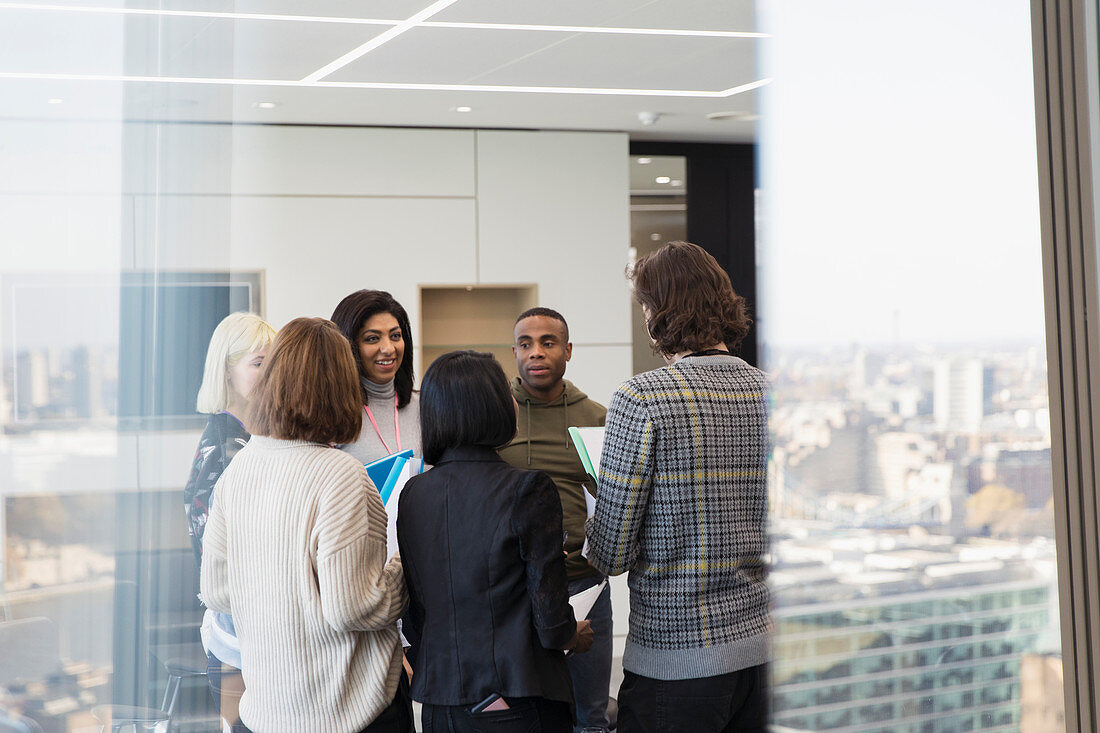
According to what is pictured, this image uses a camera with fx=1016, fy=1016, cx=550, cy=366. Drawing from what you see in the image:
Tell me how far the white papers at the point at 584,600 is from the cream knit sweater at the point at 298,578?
756mm

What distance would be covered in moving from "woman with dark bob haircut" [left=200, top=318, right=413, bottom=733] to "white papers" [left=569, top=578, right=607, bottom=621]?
734mm

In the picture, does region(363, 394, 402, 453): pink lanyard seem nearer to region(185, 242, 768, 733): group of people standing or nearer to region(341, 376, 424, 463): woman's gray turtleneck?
region(341, 376, 424, 463): woman's gray turtleneck

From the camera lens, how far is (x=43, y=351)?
1.34 meters

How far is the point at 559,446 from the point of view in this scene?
253 centimetres

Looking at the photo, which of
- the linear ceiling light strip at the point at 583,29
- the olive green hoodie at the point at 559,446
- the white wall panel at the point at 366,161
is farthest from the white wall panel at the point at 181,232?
the white wall panel at the point at 366,161

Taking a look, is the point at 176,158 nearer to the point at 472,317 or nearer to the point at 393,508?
the point at 393,508

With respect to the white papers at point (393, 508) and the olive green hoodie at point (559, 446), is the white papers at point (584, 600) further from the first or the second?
the white papers at point (393, 508)

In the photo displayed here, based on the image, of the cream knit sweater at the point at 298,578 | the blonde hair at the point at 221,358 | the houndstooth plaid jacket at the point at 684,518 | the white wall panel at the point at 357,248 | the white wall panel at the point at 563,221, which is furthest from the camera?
the white wall panel at the point at 563,221

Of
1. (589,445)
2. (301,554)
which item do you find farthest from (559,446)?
(301,554)

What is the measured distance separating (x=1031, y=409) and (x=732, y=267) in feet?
13.4

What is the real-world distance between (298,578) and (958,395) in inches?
41.2

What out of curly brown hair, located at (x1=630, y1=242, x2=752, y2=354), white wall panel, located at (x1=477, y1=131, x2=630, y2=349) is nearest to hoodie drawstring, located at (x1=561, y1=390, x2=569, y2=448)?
curly brown hair, located at (x1=630, y1=242, x2=752, y2=354)

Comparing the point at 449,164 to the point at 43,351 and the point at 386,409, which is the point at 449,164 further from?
the point at 43,351

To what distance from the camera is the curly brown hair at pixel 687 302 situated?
5.91 feet
